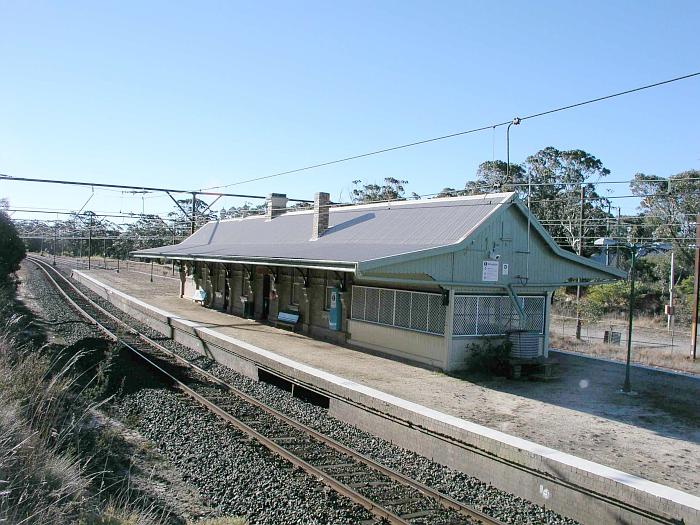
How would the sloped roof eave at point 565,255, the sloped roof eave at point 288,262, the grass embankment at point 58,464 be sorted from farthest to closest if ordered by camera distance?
the sloped roof eave at point 565,255 < the sloped roof eave at point 288,262 < the grass embankment at point 58,464

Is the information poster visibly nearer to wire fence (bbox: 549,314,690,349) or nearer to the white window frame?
the white window frame

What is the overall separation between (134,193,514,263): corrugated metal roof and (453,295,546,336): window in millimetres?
1797

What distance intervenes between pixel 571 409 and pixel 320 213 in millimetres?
12676

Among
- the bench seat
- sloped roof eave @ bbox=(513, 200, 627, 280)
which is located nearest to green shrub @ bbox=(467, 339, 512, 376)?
sloped roof eave @ bbox=(513, 200, 627, 280)

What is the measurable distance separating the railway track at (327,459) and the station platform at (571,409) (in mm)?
1473

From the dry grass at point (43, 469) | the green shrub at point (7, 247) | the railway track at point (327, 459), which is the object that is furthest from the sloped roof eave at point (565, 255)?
the green shrub at point (7, 247)

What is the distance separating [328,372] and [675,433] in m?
7.27

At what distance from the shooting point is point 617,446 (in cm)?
959

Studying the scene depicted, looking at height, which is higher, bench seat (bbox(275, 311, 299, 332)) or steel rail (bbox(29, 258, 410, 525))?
bench seat (bbox(275, 311, 299, 332))

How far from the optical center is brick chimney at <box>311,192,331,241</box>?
22.2 m

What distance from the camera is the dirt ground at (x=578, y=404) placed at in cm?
923

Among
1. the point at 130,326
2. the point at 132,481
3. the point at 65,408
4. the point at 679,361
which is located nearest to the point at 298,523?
the point at 132,481

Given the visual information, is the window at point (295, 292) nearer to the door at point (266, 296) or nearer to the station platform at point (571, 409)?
the door at point (266, 296)

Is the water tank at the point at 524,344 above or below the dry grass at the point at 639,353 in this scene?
above
